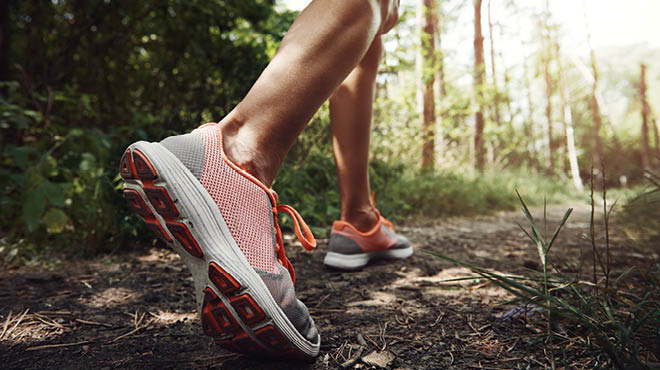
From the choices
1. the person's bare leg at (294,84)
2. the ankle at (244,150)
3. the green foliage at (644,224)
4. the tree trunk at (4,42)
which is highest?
the tree trunk at (4,42)

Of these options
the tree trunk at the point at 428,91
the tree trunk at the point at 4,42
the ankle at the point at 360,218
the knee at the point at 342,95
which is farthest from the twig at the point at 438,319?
the tree trunk at the point at 428,91

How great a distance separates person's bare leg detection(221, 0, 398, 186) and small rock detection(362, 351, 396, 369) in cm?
46

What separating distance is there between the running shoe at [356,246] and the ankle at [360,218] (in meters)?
0.02

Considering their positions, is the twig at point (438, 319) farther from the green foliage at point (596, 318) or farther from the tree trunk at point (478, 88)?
the tree trunk at point (478, 88)

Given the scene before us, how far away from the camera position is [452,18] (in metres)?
11.9

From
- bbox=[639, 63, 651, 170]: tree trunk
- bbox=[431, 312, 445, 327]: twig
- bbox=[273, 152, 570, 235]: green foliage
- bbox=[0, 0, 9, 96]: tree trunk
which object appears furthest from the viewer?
bbox=[639, 63, 651, 170]: tree trunk

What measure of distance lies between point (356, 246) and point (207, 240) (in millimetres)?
949

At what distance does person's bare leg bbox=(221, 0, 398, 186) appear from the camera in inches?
36.1

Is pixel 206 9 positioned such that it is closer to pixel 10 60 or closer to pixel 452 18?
pixel 10 60

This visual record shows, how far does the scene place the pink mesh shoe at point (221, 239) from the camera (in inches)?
29.6

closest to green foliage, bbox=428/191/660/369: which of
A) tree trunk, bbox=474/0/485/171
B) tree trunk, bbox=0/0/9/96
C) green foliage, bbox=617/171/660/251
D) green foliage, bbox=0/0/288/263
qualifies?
green foliage, bbox=617/171/660/251

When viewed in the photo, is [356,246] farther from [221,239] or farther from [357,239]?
[221,239]

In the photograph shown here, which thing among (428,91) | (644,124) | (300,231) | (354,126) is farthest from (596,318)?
(644,124)

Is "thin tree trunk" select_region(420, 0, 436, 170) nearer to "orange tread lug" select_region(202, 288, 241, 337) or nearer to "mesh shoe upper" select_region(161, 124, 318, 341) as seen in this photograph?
"mesh shoe upper" select_region(161, 124, 318, 341)
